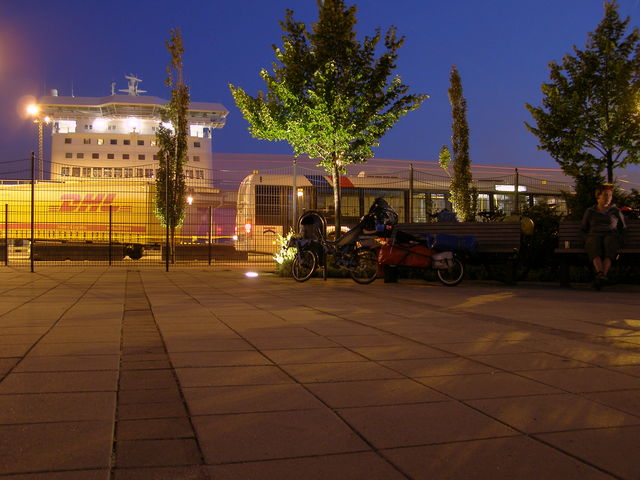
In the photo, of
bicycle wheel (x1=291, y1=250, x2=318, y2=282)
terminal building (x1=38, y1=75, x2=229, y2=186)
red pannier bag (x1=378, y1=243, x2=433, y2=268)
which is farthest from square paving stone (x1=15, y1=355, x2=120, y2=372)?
terminal building (x1=38, y1=75, x2=229, y2=186)

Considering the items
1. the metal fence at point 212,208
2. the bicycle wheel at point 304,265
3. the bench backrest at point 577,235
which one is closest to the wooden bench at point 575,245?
the bench backrest at point 577,235

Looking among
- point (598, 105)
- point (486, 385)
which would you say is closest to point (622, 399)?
point (486, 385)

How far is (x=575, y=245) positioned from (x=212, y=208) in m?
14.6

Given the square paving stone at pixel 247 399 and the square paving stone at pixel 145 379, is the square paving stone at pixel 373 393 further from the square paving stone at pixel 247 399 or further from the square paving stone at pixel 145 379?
the square paving stone at pixel 145 379

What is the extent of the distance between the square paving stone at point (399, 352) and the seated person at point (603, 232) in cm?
622

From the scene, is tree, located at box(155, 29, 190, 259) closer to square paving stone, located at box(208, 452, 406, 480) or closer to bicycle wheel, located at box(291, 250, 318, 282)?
bicycle wheel, located at box(291, 250, 318, 282)

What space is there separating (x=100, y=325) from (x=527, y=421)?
15.7 feet

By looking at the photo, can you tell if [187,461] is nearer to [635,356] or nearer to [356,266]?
[635,356]

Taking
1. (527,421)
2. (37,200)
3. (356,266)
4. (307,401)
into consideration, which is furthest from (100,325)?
(37,200)

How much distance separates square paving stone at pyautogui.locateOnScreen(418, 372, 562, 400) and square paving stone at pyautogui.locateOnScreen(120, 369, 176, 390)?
1660mm

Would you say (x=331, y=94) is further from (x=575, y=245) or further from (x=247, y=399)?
(x=247, y=399)

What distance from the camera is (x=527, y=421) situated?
3.27 meters

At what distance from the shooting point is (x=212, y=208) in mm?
22984

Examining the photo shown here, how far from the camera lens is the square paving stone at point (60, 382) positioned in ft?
12.7
